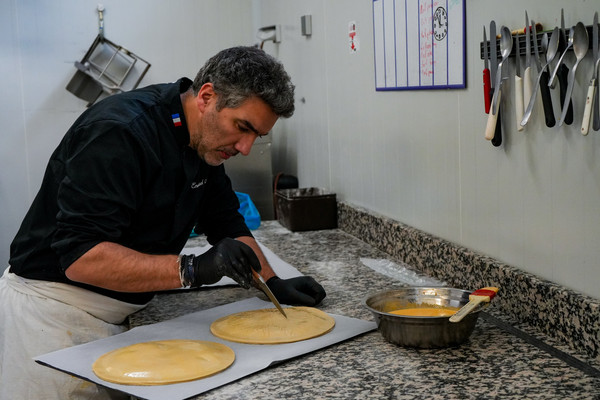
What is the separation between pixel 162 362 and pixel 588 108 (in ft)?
3.17

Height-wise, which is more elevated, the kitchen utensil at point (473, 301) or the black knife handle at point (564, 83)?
the black knife handle at point (564, 83)

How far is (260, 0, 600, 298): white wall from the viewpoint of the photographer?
4.38 feet

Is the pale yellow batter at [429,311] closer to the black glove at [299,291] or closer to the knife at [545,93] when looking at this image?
the black glove at [299,291]

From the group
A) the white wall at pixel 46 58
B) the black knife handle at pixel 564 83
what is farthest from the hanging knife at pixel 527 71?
the white wall at pixel 46 58

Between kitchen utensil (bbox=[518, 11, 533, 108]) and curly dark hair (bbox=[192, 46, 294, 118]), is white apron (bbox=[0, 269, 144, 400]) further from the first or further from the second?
kitchen utensil (bbox=[518, 11, 533, 108])

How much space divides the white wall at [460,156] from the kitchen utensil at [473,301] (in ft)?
0.55

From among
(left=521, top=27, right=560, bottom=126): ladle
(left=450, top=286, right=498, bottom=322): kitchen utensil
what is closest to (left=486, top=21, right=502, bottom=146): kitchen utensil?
(left=521, top=27, right=560, bottom=126): ladle

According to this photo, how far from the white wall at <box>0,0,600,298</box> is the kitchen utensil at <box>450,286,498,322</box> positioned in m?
0.17

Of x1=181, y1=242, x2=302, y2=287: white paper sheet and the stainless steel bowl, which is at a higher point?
the stainless steel bowl

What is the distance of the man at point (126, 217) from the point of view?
59.1 inches

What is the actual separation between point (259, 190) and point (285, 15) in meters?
0.90

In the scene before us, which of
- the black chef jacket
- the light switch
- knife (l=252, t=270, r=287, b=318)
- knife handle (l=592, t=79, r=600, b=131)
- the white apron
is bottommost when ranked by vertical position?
the white apron

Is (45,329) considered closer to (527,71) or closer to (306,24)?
(527,71)

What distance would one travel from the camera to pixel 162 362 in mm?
1328
